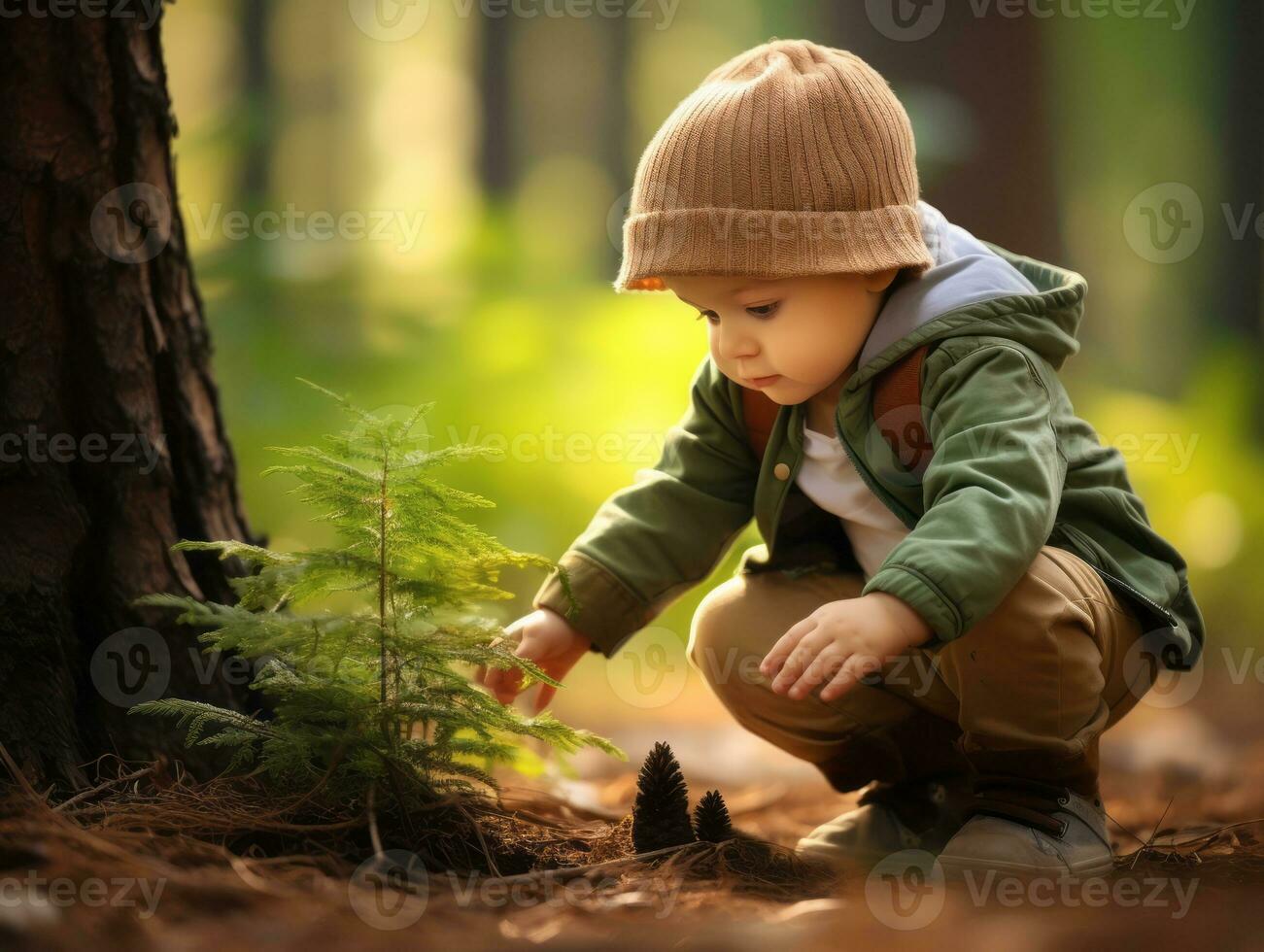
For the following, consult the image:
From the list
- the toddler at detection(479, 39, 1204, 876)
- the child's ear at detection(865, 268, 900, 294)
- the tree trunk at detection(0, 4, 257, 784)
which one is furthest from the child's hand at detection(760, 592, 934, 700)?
the tree trunk at detection(0, 4, 257, 784)

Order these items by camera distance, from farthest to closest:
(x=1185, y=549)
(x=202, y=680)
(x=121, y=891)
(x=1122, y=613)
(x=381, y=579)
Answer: (x=1185, y=549) → (x=202, y=680) → (x=1122, y=613) → (x=381, y=579) → (x=121, y=891)

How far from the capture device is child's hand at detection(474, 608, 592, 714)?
235 centimetres

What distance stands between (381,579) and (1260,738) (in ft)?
10.0

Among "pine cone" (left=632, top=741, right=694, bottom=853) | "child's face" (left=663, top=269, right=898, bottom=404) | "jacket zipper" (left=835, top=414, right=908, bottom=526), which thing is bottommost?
"pine cone" (left=632, top=741, right=694, bottom=853)

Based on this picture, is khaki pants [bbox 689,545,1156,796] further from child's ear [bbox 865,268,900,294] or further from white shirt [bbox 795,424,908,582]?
child's ear [bbox 865,268,900,294]

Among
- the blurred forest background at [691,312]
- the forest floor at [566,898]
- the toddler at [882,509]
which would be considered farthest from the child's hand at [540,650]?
the blurred forest background at [691,312]

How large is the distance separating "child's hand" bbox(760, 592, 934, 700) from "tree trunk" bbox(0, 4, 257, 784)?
49.5 inches

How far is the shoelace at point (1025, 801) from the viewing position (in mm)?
2037

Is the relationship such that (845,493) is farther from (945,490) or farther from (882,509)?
(945,490)

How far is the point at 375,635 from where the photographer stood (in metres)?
1.91

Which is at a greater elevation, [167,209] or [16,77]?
[16,77]

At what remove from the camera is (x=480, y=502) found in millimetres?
2025

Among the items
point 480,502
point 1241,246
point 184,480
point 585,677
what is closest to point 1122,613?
point 480,502

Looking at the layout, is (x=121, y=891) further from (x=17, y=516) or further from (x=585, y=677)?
(x=585, y=677)
